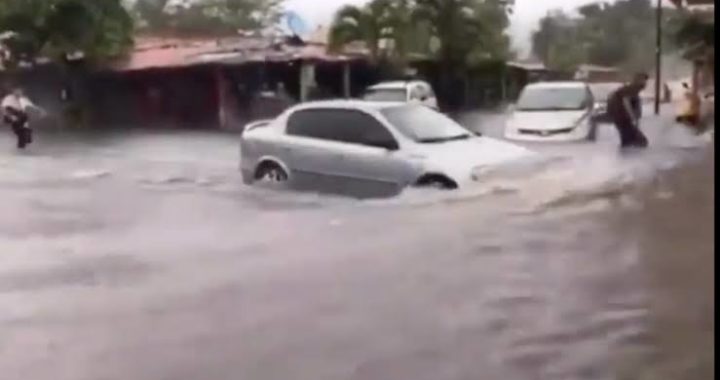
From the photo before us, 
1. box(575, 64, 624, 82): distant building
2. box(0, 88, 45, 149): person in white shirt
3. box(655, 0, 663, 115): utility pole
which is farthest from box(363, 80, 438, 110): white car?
box(0, 88, 45, 149): person in white shirt

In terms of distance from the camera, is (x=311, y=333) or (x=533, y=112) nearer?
(x=311, y=333)

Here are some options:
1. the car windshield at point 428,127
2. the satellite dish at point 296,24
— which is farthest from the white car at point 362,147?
the satellite dish at point 296,24

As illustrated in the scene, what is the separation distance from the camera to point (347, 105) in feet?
5.44

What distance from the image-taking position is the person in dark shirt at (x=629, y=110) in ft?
5.48

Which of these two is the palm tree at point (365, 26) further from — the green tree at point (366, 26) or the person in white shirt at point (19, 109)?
the person in white shirt at point (19, 109)

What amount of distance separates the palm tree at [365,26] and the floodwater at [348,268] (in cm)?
18

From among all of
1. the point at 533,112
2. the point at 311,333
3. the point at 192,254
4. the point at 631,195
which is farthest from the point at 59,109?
the point at 631,195

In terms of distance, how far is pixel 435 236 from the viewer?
163 centimetres

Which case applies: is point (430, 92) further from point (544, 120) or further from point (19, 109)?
point (19, 109)

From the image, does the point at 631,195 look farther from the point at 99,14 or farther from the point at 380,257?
the point at 99,14

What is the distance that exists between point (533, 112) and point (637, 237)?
233 mm

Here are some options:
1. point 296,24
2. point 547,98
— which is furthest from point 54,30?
point 547,98

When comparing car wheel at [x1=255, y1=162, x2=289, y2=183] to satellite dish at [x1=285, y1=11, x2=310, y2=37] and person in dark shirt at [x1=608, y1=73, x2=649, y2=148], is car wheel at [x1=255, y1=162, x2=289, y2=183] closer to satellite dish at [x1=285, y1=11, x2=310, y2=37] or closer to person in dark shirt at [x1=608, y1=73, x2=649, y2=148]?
satellite dish at [x1=285, y1=11, x2=310, y2=37]

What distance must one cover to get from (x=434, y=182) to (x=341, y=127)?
155 mm
